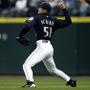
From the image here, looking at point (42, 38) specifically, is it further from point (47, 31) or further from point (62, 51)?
point (62, 51)

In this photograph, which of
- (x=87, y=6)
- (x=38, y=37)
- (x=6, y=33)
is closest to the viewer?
(x=38, y=37)

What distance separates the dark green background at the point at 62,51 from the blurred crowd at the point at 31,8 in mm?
522

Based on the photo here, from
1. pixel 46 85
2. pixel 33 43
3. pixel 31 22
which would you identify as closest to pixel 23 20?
pixel 33 43

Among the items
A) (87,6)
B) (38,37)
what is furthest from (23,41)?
(87,6)

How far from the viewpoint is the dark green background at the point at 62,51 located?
16172mm

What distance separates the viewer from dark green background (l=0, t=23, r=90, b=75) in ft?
53.1

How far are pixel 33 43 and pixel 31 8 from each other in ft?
4.63

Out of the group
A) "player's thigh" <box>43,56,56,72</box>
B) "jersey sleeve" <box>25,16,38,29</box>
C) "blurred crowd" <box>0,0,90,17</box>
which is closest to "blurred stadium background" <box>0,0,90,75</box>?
"blurred crowd" <box>0,0,90,17</box>

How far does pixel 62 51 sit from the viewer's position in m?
16.3

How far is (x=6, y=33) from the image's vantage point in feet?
54.0

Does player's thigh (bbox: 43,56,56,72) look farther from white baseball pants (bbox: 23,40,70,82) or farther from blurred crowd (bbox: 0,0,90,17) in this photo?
blurred crowd (bbox: 0,0,90,17)

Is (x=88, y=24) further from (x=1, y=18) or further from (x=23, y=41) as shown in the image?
(x=23, y=41)

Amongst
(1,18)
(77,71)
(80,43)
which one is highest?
(1,18)

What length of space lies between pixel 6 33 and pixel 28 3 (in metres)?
1.57
